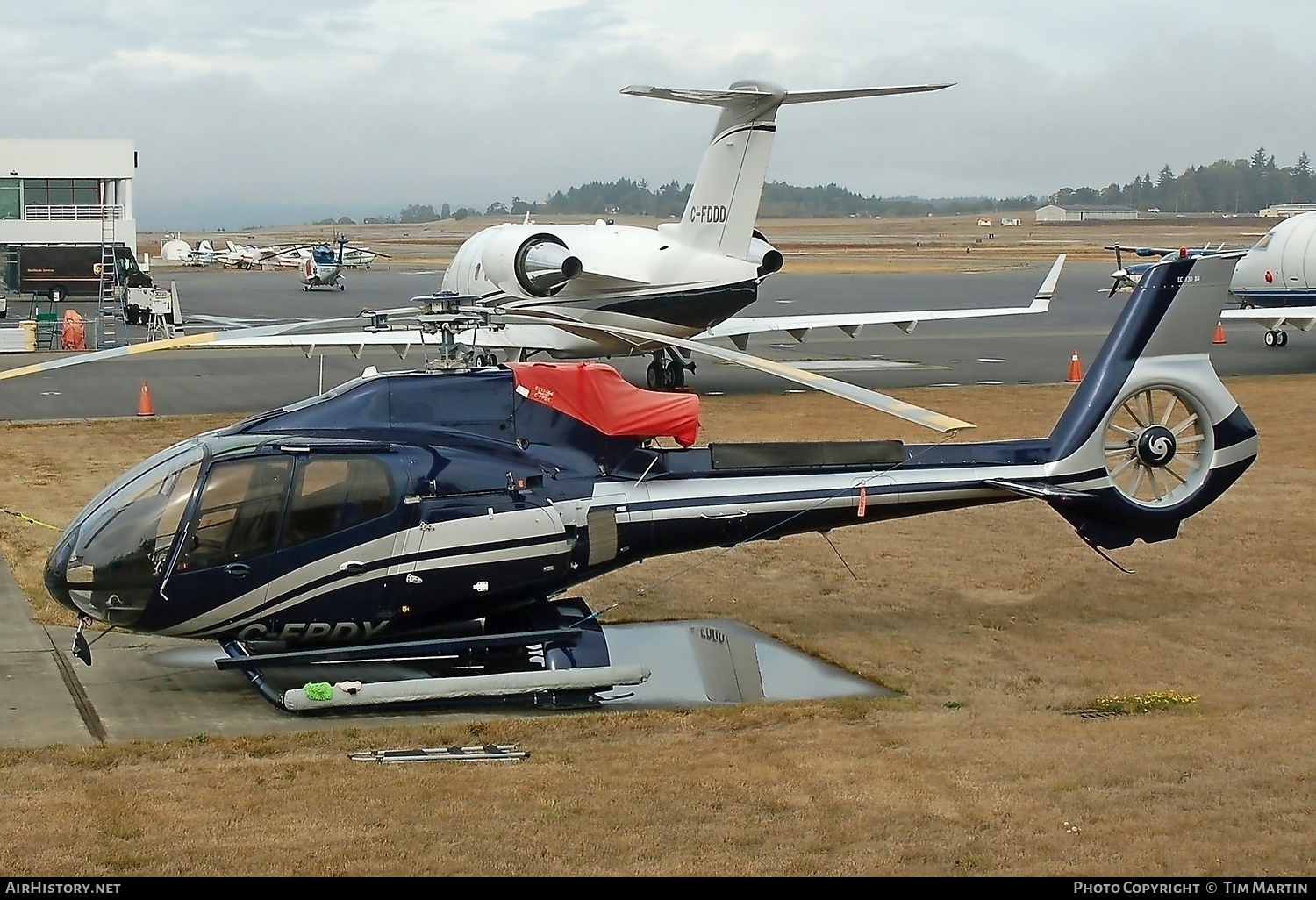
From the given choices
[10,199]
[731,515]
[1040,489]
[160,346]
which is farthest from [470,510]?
[10,199]

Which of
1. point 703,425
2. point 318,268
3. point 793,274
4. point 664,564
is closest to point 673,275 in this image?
point 703,425

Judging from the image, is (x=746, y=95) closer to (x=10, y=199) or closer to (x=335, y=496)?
(x=335, y=496)

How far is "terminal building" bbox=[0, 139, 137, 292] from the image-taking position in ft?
178

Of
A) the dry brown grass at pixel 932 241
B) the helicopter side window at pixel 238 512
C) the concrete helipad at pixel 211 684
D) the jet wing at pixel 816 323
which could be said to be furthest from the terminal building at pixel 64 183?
the helicopter side window at pixel 238 512

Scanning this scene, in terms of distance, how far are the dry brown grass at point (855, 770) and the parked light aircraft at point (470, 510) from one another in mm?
1019

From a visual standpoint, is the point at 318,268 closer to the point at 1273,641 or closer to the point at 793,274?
the point at 793,274

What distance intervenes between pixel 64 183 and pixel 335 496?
166 feet

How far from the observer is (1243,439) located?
12.1m

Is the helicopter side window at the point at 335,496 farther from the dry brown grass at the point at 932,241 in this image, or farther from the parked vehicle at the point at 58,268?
the dry brown grass at the point at 932,241

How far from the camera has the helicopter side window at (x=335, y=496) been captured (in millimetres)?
9930

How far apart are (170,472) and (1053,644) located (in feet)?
22.9

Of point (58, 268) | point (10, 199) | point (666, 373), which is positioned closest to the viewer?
point (666, 373)

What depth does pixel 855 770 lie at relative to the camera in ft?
27.8

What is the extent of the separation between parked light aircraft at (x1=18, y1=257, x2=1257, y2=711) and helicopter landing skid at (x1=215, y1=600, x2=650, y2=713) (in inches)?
0.7
